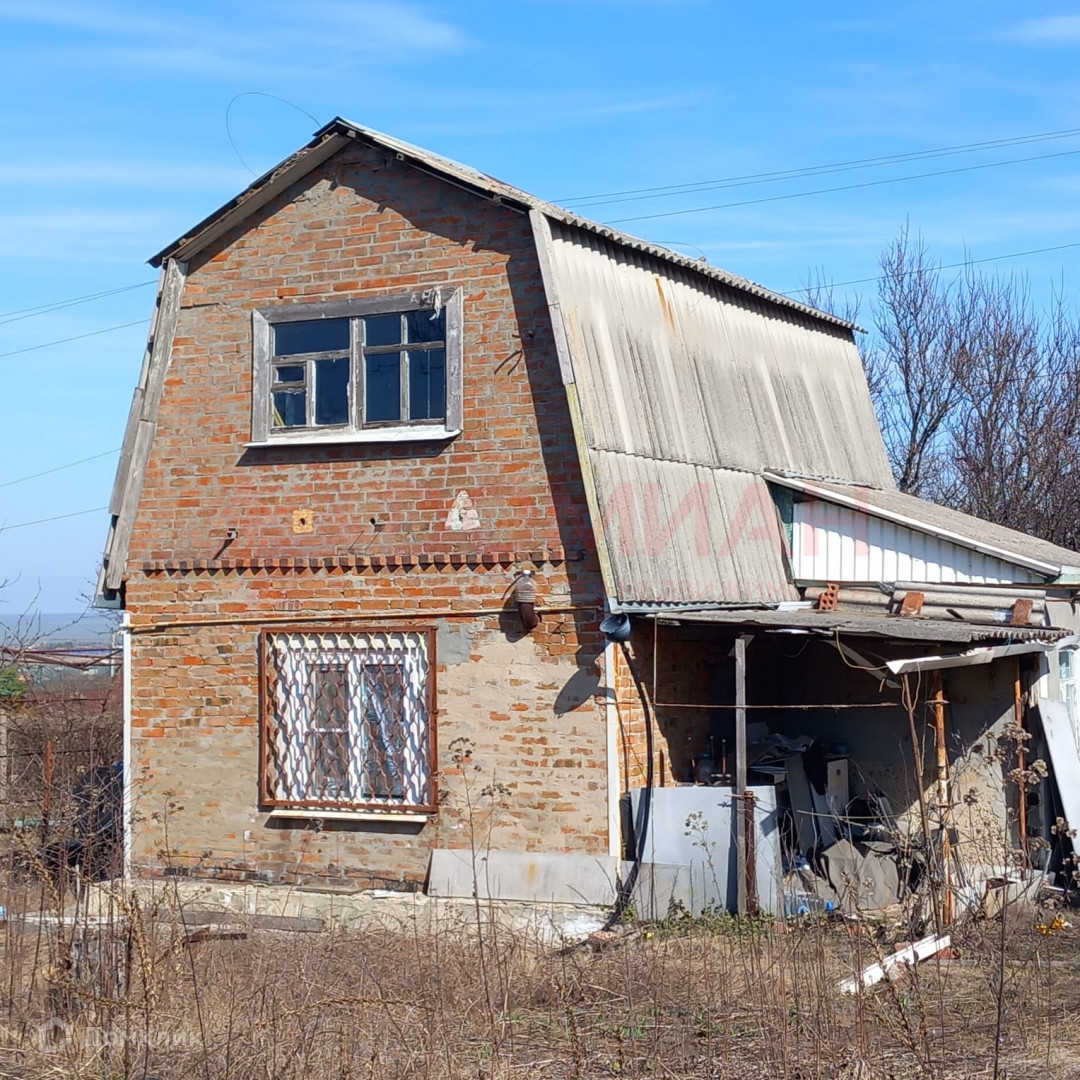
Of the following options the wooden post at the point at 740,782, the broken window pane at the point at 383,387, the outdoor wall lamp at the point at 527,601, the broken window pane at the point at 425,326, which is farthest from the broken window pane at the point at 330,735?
the wooden post at the point at 740,782

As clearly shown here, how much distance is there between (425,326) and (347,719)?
347cm

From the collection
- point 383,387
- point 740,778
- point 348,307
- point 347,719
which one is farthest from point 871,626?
point 348,307

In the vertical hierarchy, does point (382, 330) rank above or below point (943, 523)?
above

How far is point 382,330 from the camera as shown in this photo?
12.6 meters

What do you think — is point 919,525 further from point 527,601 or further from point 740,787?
point 527,601

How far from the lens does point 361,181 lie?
1262 cm

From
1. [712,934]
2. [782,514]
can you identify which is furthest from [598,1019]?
[782,514]

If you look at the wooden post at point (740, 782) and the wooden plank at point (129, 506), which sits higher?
the wooden plank at point (129, 506)

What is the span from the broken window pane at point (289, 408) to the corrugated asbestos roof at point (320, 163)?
65.2 inches

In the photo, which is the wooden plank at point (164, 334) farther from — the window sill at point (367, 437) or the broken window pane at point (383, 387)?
the broken window pane at point (383, 387)

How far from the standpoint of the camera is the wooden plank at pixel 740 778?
35.8ft

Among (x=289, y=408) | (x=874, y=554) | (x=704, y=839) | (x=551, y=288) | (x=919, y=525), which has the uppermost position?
(x=551, y=288)

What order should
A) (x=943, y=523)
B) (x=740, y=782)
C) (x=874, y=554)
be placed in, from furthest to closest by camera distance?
(x=943, y=523), (x=874, y=554), (x=740, y=782)

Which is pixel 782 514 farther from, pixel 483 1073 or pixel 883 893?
pixel 483 1073
